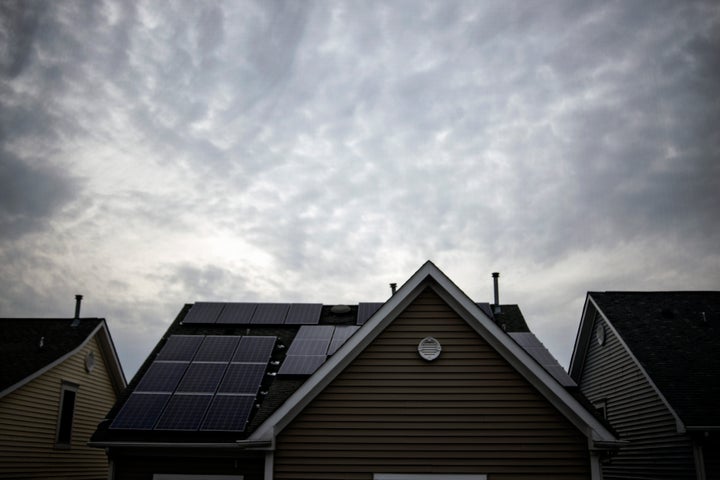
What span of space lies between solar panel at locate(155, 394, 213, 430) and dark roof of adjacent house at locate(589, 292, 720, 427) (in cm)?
1219

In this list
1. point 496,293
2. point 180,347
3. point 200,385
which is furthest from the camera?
point 496,293

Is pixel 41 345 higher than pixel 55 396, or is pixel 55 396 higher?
pixel 41 345

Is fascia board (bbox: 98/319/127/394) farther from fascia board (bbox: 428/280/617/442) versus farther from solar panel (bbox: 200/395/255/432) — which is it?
fascia board (bbox: 428/280/617/442)

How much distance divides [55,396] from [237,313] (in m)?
7.43

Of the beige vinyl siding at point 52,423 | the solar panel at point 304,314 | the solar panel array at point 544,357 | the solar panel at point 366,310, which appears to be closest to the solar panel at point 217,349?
the solar panel at point 304,314

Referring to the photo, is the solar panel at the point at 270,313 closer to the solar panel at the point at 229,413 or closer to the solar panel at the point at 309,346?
the solar panel at the point at 309,346

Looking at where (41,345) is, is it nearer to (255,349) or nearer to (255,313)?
(255,313)

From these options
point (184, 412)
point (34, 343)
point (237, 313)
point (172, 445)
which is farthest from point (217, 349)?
point (34, 343)

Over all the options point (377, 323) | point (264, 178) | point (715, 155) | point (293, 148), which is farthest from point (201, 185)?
point (715, 155)

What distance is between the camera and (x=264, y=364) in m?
15.4

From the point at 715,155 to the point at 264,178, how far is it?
17.7 m

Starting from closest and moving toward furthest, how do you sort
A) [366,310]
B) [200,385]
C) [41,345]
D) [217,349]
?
[200,385], [217,349], [366,310], [41,345]

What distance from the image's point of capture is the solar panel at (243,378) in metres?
14.4

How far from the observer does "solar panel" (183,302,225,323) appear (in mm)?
18156
